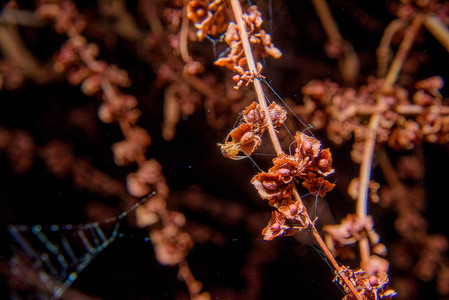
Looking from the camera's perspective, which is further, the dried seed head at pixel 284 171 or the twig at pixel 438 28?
the twig at pixel 438 28

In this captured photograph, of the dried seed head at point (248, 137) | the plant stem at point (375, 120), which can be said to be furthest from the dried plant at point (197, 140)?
the dried seed head at point (248, 137)

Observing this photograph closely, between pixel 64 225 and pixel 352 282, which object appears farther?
pixel 64 225

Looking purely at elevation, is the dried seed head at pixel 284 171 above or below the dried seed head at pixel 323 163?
above

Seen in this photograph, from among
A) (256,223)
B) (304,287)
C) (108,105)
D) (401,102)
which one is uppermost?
(108,105)

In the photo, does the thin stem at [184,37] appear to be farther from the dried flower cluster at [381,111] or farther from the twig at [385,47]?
the twig at [385,47]

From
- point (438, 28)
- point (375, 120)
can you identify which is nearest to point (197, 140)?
point (375, 120)

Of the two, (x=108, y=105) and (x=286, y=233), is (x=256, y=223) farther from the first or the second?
(x=108, y=105)

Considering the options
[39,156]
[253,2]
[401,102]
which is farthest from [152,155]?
[401,102]

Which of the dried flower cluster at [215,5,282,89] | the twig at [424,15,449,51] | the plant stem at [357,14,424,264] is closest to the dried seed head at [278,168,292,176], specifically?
the dried flower cluster at [215,5,282,89]
